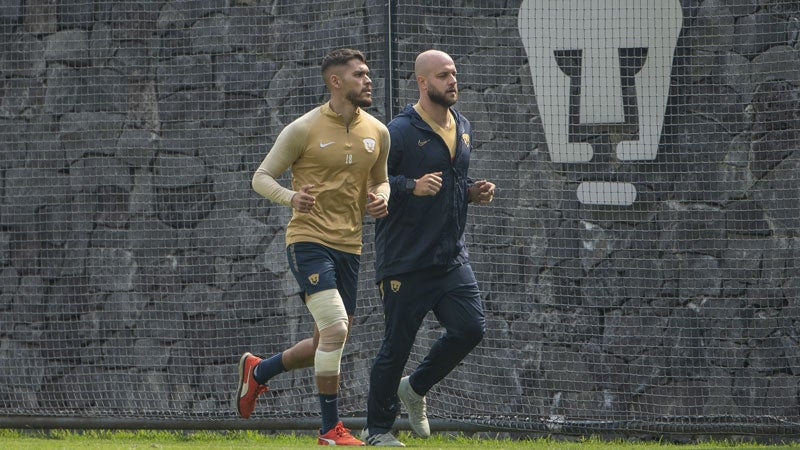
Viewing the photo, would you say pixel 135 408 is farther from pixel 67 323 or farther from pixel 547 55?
pixel 547 55

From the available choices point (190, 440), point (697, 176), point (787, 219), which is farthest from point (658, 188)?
point (190, 440)

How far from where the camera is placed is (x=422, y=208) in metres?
7.09

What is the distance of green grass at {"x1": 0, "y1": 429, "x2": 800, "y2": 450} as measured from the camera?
7860 millimetres

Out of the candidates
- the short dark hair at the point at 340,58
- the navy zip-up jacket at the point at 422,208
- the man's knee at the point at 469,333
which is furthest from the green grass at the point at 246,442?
the short dark hair at the point at 340,58

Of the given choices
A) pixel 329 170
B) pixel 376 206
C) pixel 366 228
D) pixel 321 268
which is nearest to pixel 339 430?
pixel 321 268

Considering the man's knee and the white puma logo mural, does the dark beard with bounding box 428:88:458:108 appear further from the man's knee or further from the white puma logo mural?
the white puma logo mural

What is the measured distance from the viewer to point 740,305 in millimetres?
8844

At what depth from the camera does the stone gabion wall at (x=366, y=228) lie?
8.87 m

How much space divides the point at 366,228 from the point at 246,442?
177cm

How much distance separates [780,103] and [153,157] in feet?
15.6

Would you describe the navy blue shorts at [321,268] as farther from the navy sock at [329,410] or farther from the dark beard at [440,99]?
the dark beard at [440,99]

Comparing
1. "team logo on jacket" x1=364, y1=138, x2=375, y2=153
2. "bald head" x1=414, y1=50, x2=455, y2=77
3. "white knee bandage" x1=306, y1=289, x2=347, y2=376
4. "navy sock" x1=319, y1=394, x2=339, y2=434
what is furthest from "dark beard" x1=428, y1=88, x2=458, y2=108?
"navy sock" x1=319, y1=394, x2=339, y2=434

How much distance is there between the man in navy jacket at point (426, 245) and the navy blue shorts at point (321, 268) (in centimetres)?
20

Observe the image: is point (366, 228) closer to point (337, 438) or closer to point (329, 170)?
point (329, 170)
